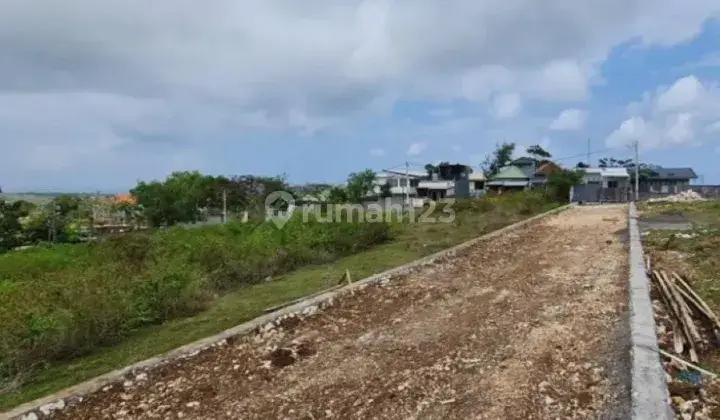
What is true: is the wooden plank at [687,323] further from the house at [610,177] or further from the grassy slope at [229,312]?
the house at [610,177]

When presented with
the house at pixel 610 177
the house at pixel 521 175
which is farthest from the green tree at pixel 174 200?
the house at pixel 610 177

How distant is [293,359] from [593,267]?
5.10m

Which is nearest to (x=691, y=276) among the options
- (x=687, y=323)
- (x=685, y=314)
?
(x=685, y=314)

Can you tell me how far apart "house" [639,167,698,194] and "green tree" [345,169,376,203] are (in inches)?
951

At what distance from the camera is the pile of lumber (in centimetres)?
440

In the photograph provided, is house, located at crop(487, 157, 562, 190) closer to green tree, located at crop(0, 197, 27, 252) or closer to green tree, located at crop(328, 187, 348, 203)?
green tree, located at crop(328, 187, 348, 203)

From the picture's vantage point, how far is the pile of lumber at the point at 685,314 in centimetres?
440

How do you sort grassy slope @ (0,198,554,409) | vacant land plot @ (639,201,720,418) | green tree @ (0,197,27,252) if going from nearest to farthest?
vacant land plot @ (639,201,720,418) → grassy slope @ (0,198,554,409) → green tree @ (0,197,27,252)

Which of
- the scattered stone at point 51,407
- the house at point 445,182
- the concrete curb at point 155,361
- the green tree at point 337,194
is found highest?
the house at point 445,182

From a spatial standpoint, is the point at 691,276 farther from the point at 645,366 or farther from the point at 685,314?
the point at 645,366

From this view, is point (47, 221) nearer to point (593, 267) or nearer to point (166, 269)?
point (166, 269)

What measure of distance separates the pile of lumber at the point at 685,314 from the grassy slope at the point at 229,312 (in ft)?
12.6

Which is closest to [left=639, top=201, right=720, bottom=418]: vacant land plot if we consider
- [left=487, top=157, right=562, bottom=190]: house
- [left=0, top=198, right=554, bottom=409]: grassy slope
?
[left=0, top=198, right=554, bottom=409]: grassy slope

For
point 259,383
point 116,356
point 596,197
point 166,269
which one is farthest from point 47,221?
point 596,197
